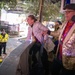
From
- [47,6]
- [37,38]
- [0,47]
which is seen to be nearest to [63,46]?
[37,38]

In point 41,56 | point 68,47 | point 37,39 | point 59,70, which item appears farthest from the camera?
point 37,39

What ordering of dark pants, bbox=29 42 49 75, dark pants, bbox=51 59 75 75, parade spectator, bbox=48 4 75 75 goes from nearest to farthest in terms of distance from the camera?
parade spectator, bbox=48 4 75 75 → dark pants, bbox=51 59 75 75 → dark pants, bbox=29 42 49 75

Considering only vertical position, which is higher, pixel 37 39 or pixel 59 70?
pixel 37 39

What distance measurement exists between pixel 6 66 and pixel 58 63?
0.94 meters

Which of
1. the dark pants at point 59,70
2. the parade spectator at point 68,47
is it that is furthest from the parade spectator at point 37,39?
the parade spectator at point 68,47

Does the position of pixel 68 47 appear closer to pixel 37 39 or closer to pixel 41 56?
pixel 41 56

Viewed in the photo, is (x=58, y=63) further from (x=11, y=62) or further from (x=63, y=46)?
(x=11, y=62)

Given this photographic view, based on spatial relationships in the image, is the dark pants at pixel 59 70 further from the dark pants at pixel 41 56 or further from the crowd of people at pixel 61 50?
the dark pants at pixel 41 56

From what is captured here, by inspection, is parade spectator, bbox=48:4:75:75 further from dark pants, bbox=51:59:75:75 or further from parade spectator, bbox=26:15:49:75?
parade spectator, bbox=26:15:49:75

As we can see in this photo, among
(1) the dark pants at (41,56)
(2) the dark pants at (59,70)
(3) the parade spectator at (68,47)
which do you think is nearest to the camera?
(3) the parade spectator at (68,47)

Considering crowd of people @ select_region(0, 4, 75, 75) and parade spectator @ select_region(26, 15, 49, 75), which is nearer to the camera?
crowd of people @ select_region(0, 4, 75, 75)

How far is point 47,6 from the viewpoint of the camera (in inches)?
445


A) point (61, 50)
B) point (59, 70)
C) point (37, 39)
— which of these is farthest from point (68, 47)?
point (37, 39)

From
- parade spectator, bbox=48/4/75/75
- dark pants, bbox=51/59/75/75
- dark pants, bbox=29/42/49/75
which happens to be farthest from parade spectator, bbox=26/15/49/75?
parade spectator, bbox=48/4/75/75
